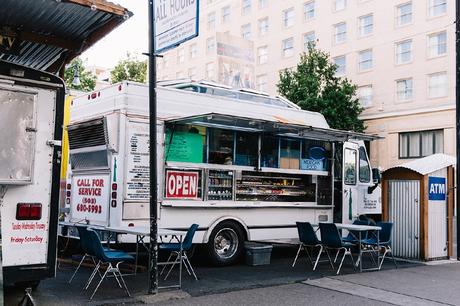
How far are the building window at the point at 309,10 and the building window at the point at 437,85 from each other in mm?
10210

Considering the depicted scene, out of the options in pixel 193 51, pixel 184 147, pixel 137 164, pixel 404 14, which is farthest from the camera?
pixel 193 51

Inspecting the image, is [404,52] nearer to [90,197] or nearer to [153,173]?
[90,197]

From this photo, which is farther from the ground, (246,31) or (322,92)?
(246,31)

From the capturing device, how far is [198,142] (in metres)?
9.80

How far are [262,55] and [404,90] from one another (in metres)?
12.7

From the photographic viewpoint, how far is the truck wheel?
9.77 m

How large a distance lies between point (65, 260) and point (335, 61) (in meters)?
28.6

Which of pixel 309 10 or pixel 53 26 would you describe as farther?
pixel 309 10

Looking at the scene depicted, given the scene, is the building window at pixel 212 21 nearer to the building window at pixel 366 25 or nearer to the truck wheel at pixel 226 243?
the building window at pixel 366 25

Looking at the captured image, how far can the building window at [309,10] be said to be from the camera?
1465 inches


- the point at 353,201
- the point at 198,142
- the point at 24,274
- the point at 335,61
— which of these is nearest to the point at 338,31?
the point at 335,61

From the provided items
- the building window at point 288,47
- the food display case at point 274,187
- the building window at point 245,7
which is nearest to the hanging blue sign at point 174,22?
the food display case at point 274,187

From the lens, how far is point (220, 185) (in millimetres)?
10094

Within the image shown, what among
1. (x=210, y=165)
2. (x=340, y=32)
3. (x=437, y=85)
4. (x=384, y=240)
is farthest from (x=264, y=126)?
(x=340, y=32)
